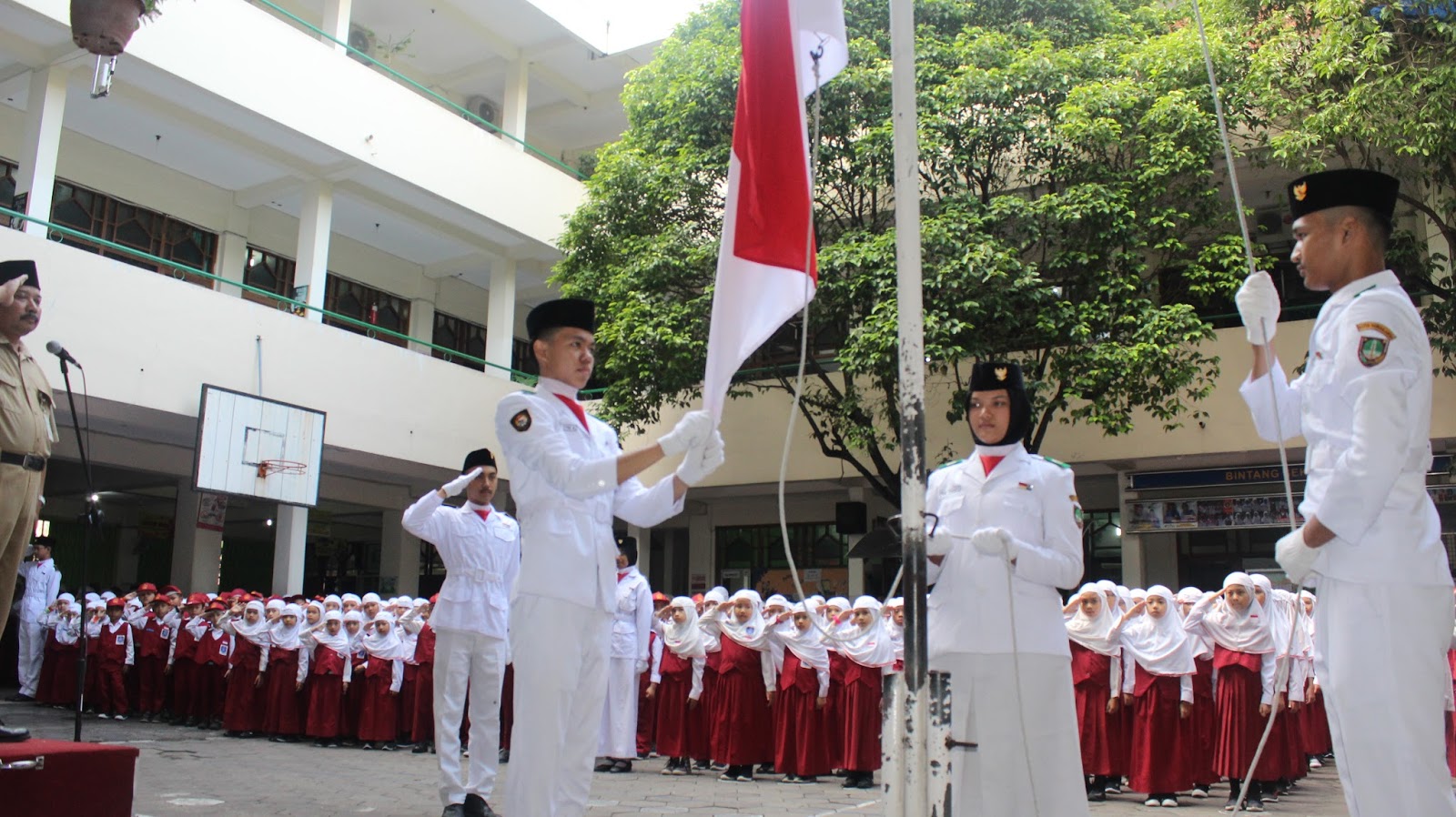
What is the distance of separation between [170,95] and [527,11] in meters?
6.27

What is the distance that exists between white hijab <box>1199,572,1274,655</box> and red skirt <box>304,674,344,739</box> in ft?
27.6

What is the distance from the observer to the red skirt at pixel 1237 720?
8.19 meters

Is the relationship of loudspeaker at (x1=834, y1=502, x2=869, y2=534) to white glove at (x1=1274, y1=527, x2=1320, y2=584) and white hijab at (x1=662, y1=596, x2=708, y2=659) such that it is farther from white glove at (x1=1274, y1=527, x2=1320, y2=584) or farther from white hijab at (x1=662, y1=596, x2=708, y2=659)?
white glove at (x1=1274, y1=527, x2=1320, y2=584)

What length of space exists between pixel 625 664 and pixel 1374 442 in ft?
26.8

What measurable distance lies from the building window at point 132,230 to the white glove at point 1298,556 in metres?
14.9

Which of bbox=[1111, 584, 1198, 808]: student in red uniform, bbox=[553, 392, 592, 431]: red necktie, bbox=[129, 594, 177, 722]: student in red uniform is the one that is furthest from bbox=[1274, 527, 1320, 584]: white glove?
bbox=[129, 594, 177, 722]: student in red uniform

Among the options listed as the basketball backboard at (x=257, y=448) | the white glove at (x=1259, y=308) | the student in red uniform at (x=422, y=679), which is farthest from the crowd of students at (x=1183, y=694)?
the basketball backboard at (x=257, y=448)

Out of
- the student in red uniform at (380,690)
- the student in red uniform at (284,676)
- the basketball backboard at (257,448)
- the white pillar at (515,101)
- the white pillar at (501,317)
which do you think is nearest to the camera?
the student in red uniform at (380,690)

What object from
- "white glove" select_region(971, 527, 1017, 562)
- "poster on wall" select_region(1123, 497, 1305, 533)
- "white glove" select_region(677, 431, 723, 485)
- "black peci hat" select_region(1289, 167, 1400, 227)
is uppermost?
"poster on wall" select_region(1123, 497, 1305, 533)

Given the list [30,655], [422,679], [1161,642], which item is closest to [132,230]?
[30,655]

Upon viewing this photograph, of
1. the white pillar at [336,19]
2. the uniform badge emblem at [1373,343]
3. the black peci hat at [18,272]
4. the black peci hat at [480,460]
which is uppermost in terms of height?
the white pillar at [336,19]

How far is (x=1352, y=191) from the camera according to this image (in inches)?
121

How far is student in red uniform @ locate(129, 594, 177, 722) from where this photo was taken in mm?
14586

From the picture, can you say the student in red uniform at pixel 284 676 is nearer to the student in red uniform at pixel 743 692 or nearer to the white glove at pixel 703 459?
the student in red uniform at pixel 743 692
